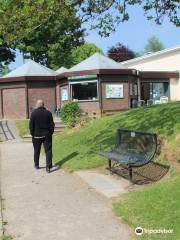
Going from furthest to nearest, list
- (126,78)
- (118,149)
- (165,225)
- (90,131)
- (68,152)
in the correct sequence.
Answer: (126,78), (90,131), (68,152), (118,149), (165,225)

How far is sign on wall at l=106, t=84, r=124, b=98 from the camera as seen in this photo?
33.8 metres

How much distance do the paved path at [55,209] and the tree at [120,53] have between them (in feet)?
212

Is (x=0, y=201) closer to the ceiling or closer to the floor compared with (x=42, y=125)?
closer to the floor

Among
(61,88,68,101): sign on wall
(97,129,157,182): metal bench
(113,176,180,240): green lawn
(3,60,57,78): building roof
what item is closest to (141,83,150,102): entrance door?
(3,60,57,78): building roof

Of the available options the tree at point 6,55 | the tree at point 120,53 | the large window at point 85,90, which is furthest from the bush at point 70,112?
the tree at point 120,53

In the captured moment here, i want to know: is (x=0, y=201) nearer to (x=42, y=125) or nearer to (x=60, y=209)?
(x=60, y=209)

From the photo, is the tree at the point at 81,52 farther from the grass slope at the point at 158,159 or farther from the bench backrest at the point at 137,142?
the bench backrest at the point at 137,142

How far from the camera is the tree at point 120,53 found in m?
75.8

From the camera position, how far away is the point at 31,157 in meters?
15.3

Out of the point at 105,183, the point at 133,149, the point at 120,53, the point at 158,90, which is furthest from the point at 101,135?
the point at 120,53

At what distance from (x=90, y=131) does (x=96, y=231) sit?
10.3 m

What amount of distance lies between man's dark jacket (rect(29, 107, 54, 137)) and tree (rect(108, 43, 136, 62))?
63111mm

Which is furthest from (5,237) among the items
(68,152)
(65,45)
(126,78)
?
(65,45)

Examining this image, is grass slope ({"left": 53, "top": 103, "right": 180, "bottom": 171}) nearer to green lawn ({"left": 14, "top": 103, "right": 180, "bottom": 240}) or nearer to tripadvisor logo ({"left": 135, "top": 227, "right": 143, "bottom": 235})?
green lawn ({"left": 14, "top": 103, "right": 180, "bottom": 240})
